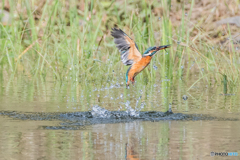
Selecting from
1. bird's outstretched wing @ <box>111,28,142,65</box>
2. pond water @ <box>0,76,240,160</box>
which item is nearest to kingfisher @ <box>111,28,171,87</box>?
bird's outstretched wing @ <box>111,28,142,65</box>

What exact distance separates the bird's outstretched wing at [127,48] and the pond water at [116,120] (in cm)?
54

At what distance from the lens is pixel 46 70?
30.9 ft

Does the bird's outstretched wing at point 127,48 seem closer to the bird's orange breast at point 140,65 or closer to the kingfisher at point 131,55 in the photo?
the kingfisher at point 131,55

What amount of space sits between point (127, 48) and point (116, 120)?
1.05m

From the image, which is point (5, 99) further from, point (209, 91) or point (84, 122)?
point (209, 91)

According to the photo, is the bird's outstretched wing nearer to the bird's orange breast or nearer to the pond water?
the bird's orange breast

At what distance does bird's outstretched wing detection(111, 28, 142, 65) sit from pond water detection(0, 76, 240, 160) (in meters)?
0.54

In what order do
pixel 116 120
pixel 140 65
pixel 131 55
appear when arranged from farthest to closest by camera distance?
pixel 131 55 → pixel 140 65 → pixel 116 120

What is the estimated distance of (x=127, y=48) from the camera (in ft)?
19.3

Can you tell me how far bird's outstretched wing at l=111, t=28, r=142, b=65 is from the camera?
5.77m

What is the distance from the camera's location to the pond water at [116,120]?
147 inches

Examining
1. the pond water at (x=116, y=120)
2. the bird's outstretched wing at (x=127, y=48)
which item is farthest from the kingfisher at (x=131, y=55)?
the pond water at (x=116, y=120)

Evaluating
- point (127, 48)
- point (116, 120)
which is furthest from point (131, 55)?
point (116, 120)

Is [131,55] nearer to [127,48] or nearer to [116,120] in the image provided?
[127,48]
